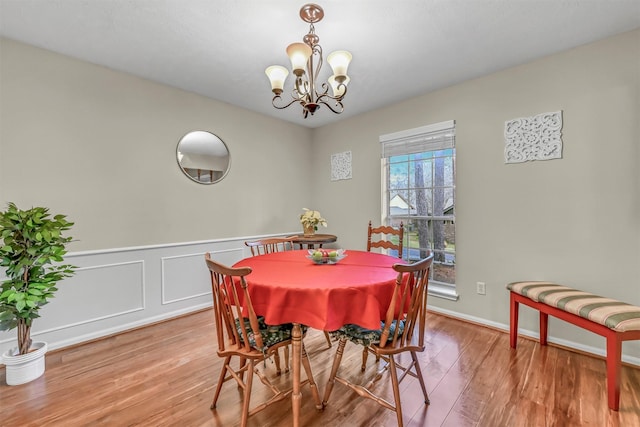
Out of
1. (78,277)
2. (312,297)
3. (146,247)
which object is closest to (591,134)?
(312,297)

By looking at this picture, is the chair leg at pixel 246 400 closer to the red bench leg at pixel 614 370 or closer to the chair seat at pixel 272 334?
the chair seat at pixel 272 334

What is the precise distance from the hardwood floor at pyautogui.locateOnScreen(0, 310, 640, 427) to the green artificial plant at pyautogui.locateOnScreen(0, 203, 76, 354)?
47cm

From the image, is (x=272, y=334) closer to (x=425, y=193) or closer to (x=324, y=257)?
(x=324, y=257)

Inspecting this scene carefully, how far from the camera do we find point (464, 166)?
2.98 m

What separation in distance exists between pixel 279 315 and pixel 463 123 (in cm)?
273

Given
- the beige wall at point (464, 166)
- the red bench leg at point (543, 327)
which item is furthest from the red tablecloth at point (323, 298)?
the beige wall at point (464, 166)

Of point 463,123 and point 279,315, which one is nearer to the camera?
point 279,315

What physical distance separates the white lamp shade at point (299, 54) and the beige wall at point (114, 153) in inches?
76.9

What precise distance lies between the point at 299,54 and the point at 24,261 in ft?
7.55

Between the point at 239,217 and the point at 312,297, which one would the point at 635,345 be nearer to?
the point at 312,297

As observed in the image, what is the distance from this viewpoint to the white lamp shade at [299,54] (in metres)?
1.73

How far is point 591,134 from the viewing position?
2.27 meters

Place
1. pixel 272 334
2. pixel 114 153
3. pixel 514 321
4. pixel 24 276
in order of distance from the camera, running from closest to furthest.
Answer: pixel 272 334 → pixel 24 276 → pixel 514 321 → pixel 114 153

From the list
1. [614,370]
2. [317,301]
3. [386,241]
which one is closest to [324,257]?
[317,301]
